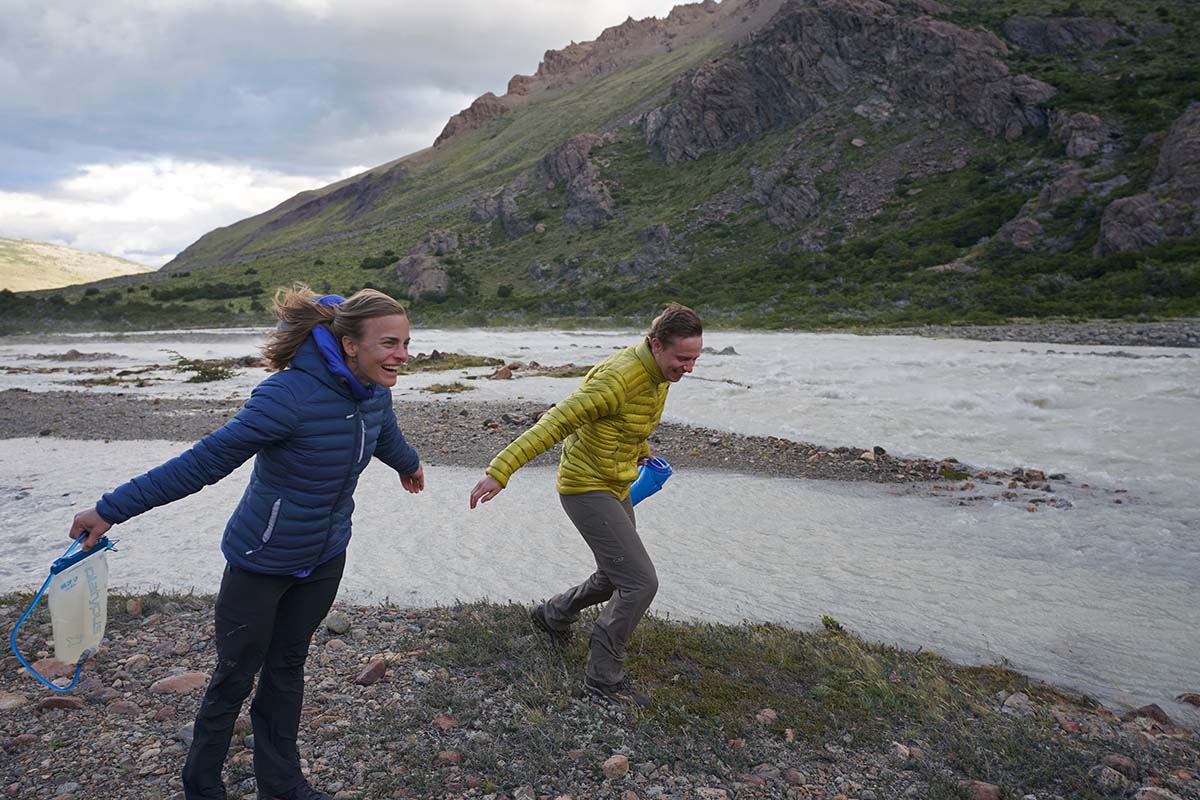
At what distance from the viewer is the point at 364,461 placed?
3.73 metres

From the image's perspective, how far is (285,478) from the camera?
11.3 ft

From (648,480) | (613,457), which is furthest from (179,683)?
(648,480)

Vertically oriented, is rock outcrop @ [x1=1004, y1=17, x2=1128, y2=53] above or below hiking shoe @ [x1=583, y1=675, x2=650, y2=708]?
above

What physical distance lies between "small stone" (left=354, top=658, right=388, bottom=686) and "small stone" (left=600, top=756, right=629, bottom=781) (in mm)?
1682

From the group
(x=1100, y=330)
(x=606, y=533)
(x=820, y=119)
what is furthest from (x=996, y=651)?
(x=820, y=119)

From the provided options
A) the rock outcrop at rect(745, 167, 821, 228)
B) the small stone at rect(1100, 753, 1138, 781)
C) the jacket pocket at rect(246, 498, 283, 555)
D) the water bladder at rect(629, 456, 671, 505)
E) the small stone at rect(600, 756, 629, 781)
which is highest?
the rock outcrop at rect(745, 167, 821, 228)

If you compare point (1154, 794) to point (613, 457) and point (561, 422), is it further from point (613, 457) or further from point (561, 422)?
point (561, 422)

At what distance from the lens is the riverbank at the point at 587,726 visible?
157 inches

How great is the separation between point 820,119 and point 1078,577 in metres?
84.5

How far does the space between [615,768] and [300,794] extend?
1.52 m

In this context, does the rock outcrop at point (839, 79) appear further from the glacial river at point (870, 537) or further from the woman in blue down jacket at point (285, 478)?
the woman in blue down jacket at point (285, 478)

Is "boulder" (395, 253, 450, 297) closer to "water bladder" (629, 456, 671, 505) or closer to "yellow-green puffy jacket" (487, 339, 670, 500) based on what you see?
"water bladder" (629, 456, 671, 505)

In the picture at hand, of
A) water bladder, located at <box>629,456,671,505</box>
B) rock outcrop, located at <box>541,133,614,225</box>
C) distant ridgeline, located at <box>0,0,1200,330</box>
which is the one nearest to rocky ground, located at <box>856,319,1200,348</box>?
distant ridgeline, located at <box>0,0,1200,330</box>

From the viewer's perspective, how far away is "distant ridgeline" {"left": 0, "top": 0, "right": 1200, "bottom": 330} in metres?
45.4
